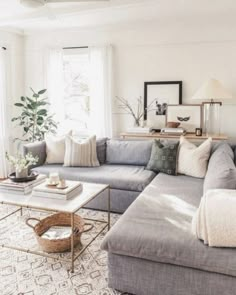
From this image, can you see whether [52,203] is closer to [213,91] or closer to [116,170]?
[116,170]

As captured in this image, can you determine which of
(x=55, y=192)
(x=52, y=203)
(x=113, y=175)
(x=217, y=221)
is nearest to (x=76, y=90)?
(x=113, y=175)

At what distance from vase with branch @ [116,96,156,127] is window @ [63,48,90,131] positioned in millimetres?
622

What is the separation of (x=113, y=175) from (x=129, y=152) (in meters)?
0.60

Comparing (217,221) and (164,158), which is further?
(164,158)

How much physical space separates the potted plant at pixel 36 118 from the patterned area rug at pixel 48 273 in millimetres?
2480

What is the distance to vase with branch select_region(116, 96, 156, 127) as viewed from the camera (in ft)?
15.3

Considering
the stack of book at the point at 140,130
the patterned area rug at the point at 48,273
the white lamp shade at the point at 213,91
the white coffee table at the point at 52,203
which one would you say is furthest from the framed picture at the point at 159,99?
the patterned area rug at the point at 48,273

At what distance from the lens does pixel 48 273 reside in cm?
223

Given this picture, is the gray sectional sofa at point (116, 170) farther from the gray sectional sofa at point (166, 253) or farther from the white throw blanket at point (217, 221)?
the white throw blanket at point (217, 221)

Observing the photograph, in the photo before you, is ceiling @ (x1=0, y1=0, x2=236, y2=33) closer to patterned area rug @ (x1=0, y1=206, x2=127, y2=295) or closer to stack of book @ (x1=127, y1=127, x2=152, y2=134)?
stack of book @ (x1=127, y1=127, x2=152, y2=134)

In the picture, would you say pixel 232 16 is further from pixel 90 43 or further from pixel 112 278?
pixel 112 278

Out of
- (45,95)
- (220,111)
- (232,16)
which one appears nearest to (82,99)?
(45,95)

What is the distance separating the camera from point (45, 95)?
5.27 meters

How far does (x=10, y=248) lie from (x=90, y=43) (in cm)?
349
